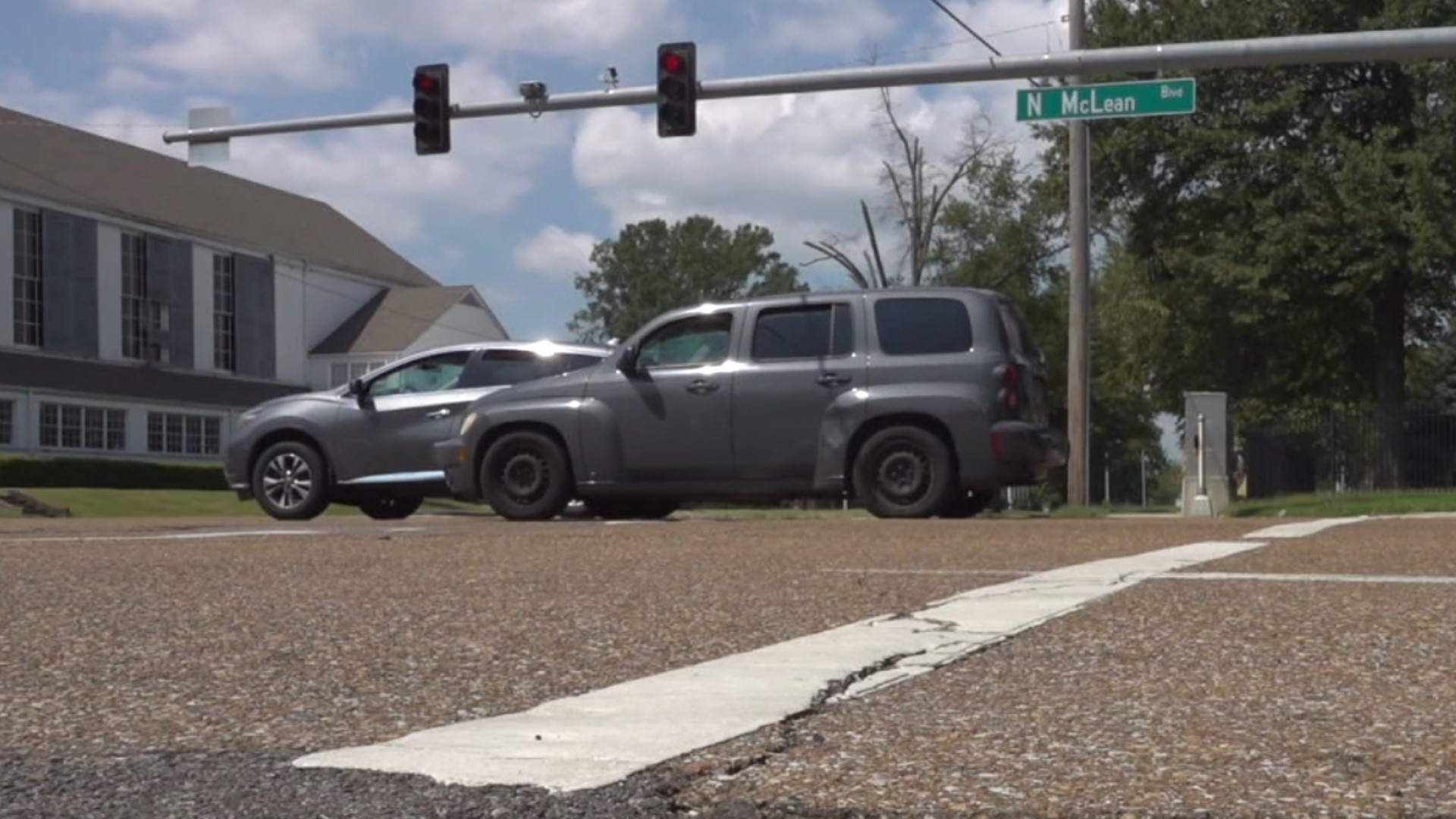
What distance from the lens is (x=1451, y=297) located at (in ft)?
117

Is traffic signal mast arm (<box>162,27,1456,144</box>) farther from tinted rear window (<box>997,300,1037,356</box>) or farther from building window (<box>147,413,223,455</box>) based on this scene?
building window (<box>147,413,223,455</box>)

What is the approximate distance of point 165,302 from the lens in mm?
54625

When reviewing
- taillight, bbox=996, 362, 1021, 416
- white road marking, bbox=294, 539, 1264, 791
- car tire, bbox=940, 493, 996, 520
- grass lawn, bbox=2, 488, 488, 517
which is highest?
taillight, bbox=996, 362, 1021, 416

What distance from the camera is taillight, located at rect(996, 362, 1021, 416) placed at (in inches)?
549

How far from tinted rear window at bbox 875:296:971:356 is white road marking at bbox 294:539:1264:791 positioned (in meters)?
7.24

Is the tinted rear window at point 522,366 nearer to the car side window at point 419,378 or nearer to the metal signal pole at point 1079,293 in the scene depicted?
the car side window at point 419,378

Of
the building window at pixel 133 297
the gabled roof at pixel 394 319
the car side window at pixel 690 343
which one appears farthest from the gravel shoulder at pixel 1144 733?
the gabled roof at pixel 394 319

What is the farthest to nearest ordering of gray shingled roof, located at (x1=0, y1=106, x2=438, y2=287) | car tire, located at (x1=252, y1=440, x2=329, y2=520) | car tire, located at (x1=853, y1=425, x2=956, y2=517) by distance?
gray shingled roof, located at (x1=0, y1=106, x2=438, y2=287) → car tire, located at (x1=252, y1=440, x2=329, y2=520) → car tire, located at (x1=853, y1=425, x2=956, y2=517)

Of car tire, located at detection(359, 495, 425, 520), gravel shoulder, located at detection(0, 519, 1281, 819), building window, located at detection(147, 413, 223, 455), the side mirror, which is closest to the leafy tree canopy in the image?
car tire, located at detection(359, 495, 425, 520)

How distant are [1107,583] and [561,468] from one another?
25.0 ft

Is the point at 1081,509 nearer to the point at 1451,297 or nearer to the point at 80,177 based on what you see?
the point at 1451,297

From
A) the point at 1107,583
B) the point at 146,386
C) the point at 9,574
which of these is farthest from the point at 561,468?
the point at 146,386

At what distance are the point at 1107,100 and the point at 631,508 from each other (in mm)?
6952

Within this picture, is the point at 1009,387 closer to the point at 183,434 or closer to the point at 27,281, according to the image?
the point at 27,281
